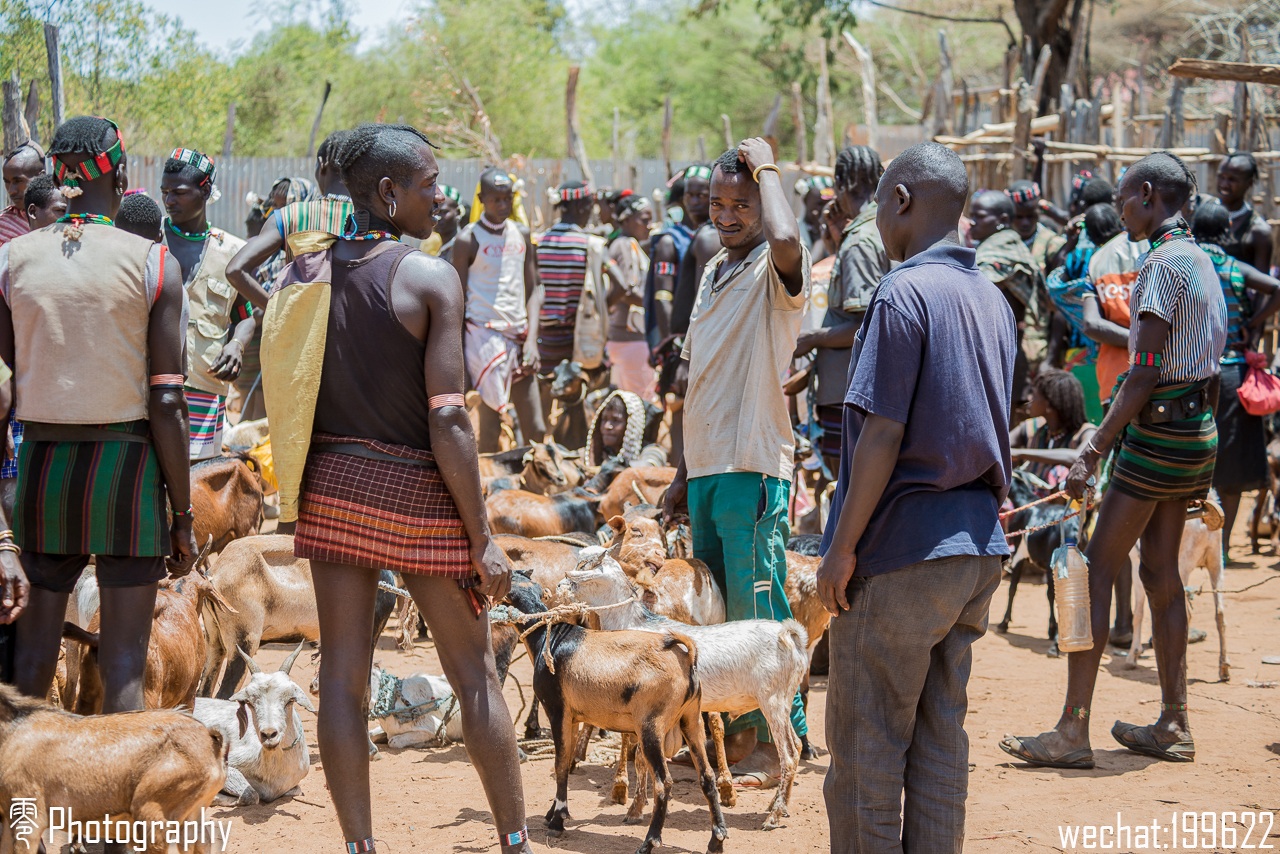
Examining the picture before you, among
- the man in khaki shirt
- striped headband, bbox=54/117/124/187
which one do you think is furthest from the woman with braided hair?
the man in khaki shirt

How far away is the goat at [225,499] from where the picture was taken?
6.70 meters

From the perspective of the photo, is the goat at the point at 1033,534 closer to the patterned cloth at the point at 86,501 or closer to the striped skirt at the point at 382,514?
the striped skirt at the point at 382,514

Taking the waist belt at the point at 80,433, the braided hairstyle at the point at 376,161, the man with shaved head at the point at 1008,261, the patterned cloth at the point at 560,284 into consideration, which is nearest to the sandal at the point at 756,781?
the waist belt at the point at 80,433

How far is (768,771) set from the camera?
16.5 ft

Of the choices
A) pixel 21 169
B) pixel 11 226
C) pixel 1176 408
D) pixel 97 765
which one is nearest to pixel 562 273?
pixel 21 169

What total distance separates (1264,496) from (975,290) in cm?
780

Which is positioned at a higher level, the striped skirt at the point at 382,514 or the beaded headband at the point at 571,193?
the beaded headband at the point at 571,193

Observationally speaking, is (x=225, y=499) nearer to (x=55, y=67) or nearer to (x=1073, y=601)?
(x=1073, y=601)

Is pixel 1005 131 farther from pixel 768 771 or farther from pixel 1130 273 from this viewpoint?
pixel 768 771

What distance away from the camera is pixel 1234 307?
7.73 m

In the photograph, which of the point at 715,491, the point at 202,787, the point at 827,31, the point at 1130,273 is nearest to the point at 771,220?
the point at 715,491

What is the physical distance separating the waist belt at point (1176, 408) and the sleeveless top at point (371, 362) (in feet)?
10.3

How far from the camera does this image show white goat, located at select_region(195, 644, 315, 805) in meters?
4.68


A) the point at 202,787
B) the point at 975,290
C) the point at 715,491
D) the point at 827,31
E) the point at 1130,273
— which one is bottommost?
the point at 202,787
